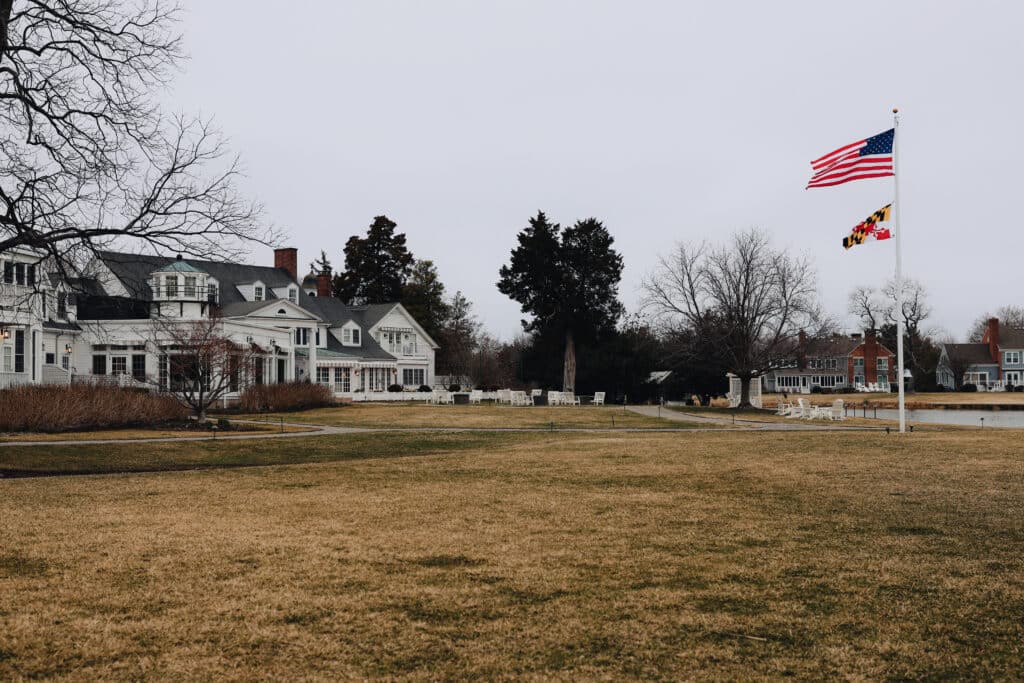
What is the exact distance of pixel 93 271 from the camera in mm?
18594

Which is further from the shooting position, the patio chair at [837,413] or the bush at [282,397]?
the bush at [282,397]

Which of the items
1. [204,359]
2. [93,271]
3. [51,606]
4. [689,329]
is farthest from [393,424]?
[51,606]

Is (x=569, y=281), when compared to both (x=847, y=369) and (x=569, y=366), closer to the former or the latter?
(x=569, y=366)

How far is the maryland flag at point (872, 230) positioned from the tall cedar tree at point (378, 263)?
59387 mm

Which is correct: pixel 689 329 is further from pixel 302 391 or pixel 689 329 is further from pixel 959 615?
pixel 959 615

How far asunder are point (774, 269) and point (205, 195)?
35.7 m

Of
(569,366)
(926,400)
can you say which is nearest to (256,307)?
(569,366)

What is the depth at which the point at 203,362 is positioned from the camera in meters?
32.0

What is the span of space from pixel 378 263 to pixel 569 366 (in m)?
29.1

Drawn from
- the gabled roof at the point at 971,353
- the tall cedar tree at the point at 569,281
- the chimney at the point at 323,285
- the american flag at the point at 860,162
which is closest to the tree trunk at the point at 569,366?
the tall cedar tree at the point at 569,281

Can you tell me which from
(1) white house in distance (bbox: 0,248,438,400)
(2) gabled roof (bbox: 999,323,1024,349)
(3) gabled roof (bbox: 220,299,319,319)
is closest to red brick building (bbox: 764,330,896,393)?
(2) gabled roof (bbox: 999,323,1024,349)

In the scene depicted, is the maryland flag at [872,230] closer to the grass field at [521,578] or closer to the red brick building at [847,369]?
the grass field at [521,578]

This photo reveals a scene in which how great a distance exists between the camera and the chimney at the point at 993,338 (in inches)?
4469

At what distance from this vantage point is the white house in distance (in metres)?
36.6
